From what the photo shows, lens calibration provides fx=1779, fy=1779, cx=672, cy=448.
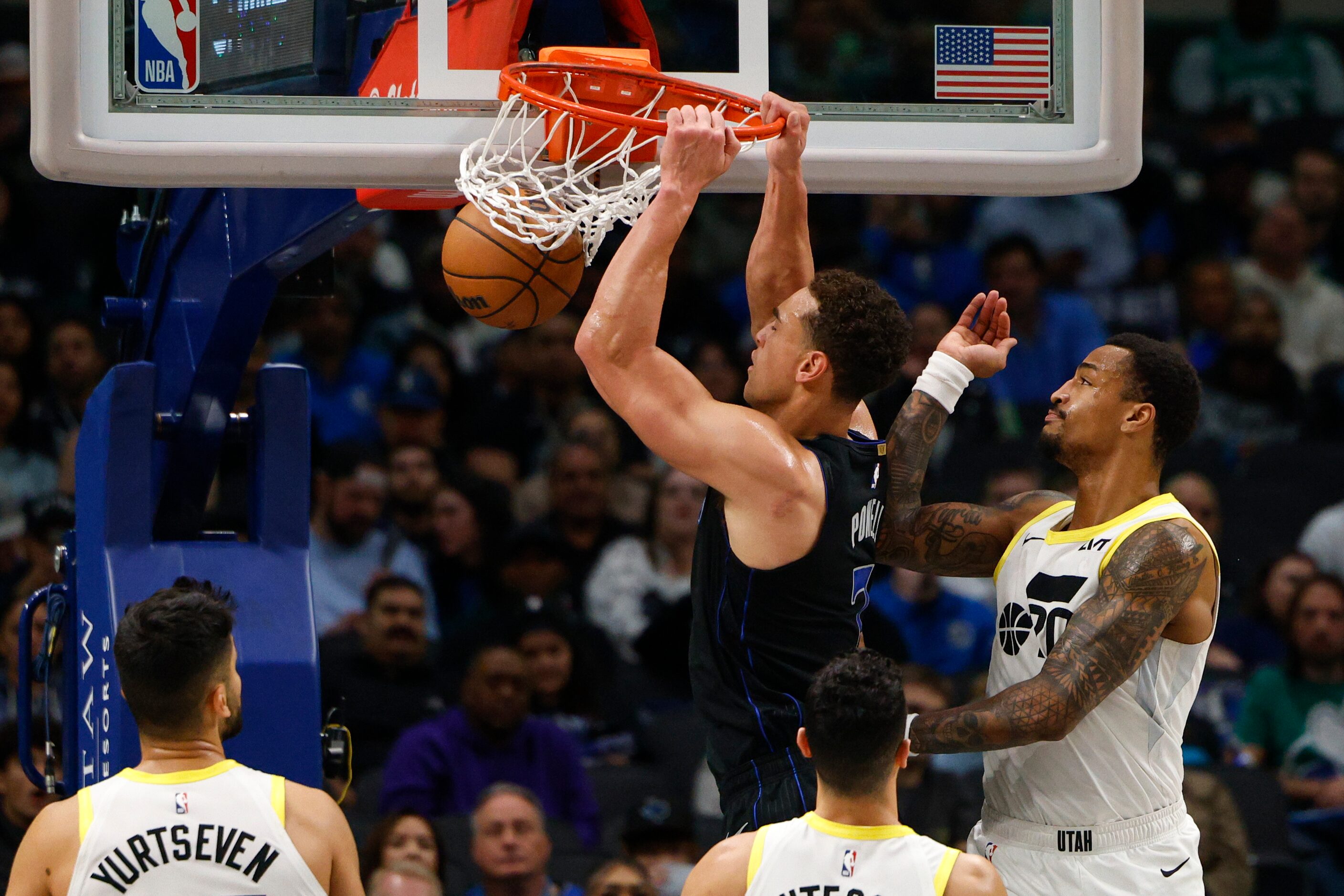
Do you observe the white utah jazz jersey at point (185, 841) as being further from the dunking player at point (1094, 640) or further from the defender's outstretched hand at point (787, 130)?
the defender's outstretched hand at point (787, 130)

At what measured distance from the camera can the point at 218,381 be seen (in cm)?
486

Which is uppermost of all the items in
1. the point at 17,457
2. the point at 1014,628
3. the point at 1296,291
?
the point at 1296,291

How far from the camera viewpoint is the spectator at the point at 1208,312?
396 inches

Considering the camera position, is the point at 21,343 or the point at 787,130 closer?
the point at 787,130

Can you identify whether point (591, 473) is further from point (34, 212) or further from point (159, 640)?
point (159, 640)

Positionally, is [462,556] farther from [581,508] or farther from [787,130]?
[787,130]

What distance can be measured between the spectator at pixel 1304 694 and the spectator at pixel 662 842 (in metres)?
2.51

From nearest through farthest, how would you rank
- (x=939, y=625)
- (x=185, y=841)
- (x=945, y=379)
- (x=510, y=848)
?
1. (x=185, y=841)
2. (x=945, y=379)
3. (x=510, y=848)
4. (x=939, y=625)

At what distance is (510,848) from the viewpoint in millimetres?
6391

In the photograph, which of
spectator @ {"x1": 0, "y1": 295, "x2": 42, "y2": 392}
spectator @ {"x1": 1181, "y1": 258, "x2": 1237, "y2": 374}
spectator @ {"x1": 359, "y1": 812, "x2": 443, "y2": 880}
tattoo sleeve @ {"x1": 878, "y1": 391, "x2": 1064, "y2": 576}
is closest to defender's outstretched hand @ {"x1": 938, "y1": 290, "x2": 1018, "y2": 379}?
tattoo sleeve @ {"x1": 878, "y1": 391, "x2": 1064, "y2": 576}

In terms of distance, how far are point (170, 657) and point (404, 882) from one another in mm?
2735

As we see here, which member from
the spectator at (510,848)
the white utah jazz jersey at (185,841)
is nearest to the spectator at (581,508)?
the spectator at (510,848)

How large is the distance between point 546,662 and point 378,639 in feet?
2.29

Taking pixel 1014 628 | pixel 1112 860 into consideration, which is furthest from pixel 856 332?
pixel 1112 860
